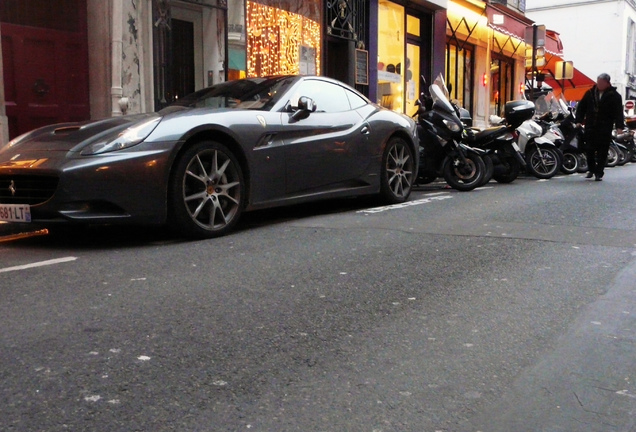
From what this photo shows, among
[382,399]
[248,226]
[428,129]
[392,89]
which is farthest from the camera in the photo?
[392,89]

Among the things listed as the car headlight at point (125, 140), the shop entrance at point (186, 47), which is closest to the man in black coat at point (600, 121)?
the shop entrance at point (186, 47)

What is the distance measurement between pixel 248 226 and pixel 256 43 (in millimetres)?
7937

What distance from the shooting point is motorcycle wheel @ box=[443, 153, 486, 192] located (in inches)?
406

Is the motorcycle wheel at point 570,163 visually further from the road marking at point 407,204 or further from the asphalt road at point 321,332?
the asphalt road at point 321,332

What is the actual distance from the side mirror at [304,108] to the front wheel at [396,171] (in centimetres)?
148

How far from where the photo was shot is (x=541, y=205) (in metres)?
8.05

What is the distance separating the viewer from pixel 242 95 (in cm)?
689

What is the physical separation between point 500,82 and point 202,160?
24456 millimetres

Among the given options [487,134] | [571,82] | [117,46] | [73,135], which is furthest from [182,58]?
[571,82]

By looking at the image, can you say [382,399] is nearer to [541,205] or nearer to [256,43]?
[541,205]

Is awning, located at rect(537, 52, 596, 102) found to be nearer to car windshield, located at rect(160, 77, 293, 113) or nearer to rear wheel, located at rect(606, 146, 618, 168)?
rear wheel, located at rect(606, 146, 618, 168)

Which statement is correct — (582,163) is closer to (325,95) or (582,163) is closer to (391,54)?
(391,54)

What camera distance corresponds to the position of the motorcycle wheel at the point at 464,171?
1030 centimetres

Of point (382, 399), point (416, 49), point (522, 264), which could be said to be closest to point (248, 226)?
point (522, 264)
